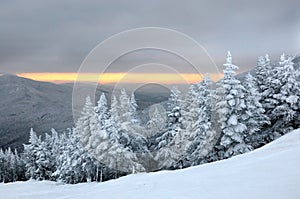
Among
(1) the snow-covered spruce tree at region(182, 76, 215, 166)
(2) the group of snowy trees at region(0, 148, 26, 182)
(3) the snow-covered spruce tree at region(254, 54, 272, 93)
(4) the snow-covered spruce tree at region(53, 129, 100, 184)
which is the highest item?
(3) the snow-covered spruce tree at region(254, 54, 272, 93)

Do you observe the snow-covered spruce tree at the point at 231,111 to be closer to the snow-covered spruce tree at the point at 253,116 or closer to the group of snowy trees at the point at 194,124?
the group of snowy trees at the point at 194,124

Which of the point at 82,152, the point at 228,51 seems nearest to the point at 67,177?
the point at 82,152

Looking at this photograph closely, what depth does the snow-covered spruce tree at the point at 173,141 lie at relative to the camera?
3384 centimetres

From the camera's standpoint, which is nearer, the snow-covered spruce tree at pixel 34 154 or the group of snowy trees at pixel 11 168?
the snow-covered spruce tree at pixel 34 154

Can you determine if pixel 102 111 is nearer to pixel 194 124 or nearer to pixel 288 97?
pixel 194 124

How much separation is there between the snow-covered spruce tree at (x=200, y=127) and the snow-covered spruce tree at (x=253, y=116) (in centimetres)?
326

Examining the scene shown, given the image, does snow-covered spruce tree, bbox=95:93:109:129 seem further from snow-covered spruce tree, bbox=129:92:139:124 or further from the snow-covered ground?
the snow-covered ground

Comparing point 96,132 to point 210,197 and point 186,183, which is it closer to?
point 186,183

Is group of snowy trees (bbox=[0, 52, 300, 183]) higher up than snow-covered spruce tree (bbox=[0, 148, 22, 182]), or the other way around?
group of snowy trees (bbox=[0, 52, 300, 183])

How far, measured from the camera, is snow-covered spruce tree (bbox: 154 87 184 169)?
3384 cm

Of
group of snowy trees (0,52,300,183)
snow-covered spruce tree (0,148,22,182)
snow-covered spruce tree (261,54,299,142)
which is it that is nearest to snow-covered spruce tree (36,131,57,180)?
group of snowy trees (0,52,300,183)

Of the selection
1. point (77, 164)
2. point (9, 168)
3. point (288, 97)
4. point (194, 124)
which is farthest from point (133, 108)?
point (9, 168)

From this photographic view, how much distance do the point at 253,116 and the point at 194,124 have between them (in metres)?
5.37

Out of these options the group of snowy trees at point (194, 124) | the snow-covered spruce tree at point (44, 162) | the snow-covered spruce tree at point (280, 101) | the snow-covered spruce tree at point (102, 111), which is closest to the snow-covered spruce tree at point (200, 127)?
the group of snowy trees at point (194, 124)
